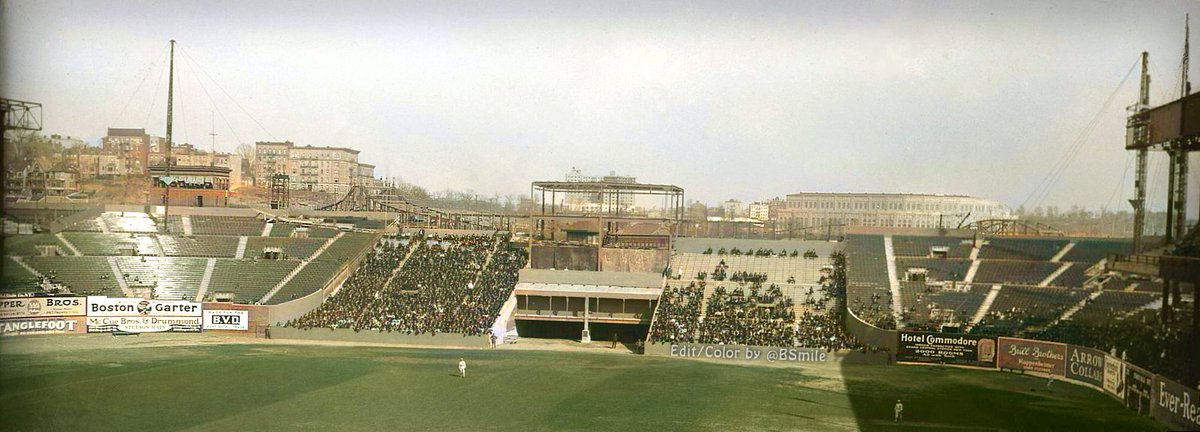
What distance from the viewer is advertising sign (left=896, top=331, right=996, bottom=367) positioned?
36562 mm

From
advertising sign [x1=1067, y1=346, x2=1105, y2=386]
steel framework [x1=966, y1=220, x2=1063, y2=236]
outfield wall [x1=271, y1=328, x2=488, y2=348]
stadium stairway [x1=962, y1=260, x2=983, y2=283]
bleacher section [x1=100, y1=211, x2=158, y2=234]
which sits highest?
steel framework [x1=966, y1=220, x2=1063, y2=236]

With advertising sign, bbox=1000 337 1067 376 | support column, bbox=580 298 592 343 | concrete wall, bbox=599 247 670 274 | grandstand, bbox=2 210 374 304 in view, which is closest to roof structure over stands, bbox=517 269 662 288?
concrete wall, bbox=599 247 670 274

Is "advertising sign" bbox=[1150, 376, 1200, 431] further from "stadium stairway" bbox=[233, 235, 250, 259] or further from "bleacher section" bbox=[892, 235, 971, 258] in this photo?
"stadium stairway" bbox=[233, 235, 250, 259]

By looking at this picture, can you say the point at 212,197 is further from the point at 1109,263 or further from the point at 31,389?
the point at 1109,263

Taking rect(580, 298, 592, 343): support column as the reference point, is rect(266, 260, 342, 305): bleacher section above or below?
above

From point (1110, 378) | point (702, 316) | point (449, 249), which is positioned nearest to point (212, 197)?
point (449, 249)

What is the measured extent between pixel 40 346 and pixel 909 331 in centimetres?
3716

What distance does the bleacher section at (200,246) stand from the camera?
5156 centimetres

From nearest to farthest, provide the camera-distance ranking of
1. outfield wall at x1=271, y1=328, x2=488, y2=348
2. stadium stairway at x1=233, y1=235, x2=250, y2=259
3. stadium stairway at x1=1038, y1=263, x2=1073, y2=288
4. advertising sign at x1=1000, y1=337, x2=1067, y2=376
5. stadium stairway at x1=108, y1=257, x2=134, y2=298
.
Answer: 1. advertising sign at x1=1000, y1=337, x2=1067, y2=376
2. stadium stairway at x1=1038, y1=263, x2=1073, y2=288
3. outfield wall at x1=271, y1=328, x2=488, y2=348
4. stadium stairway at x1=108, y1=257, x2=134, y2=298
5. stadium stairway at x1=233, y1=235, x2=250, y2=259

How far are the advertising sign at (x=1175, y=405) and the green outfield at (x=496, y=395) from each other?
721 mm

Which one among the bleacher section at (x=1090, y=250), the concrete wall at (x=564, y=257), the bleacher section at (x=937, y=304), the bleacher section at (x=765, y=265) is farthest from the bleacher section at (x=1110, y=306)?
the concrete wall at (x=564, y=257)

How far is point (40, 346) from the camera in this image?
3672 cm

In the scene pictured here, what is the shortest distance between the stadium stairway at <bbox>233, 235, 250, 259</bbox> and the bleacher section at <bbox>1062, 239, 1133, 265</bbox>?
45.6m

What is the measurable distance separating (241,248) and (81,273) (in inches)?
367
